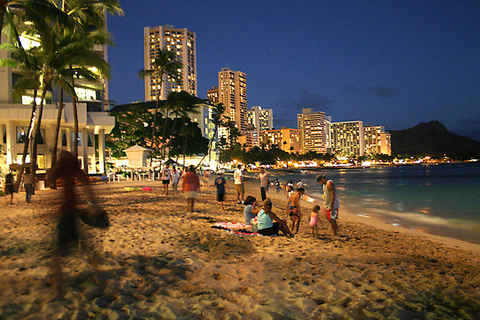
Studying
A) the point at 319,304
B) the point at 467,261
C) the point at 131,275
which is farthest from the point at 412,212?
the point at 131,275

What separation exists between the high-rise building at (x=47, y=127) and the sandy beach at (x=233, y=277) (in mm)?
23541

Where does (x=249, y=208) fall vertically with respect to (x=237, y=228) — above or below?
above

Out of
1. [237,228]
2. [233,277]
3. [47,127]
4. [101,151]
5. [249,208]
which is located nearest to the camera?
[233,277]

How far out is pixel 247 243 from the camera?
255 inches

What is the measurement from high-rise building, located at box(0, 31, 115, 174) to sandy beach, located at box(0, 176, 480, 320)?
2354 cm

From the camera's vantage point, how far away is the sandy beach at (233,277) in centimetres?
361

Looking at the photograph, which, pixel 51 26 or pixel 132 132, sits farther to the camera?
pixel 132 132

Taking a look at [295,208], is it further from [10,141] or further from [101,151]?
[101,151]

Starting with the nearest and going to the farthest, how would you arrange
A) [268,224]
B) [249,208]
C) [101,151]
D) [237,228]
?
[268,224] → [237,228] → [249,208] → [101,151]

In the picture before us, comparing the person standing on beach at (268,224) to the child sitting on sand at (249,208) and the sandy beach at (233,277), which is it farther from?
the child sitting on sand at (249,208)

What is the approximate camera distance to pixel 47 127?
31250 millimetres

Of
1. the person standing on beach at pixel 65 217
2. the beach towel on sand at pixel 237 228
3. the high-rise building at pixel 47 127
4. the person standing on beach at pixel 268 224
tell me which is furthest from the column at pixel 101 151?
the person standing on beach at pixel 65 217

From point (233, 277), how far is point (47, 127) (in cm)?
3252

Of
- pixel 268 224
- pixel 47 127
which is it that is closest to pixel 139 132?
pixel 47 127
